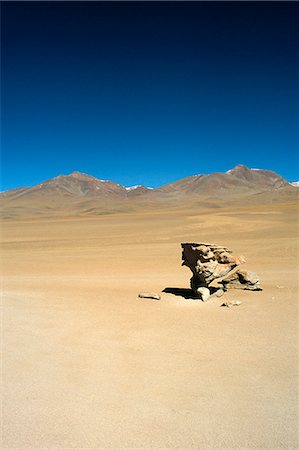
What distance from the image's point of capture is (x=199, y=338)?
296 inches

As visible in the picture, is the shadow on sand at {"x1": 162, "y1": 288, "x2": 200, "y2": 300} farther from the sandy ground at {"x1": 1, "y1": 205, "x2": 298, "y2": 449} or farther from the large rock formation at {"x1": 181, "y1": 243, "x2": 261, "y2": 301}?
the sandy ground at {"x1": 1, "y1": 205, "x2": 298, "y2": 449}

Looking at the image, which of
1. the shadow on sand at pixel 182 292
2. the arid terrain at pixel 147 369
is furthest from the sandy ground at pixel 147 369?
the shadow on sand at pixel 182 292

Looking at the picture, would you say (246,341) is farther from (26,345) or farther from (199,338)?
(26,345)

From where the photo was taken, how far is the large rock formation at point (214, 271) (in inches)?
428

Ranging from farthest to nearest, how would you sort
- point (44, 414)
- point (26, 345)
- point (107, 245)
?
point (107, 245) < point (26, 345) < point (44, 414)

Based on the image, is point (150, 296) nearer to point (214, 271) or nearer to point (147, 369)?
point (214, 271)

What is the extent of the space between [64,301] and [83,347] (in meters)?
4.12

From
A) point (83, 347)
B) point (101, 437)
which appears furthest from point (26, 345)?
point (101, 437)

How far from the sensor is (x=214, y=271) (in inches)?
429

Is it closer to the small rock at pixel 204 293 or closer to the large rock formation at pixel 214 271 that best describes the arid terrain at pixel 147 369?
the small rock at pixel 204 293

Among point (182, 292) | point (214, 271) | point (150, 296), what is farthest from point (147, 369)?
point (182, 292)

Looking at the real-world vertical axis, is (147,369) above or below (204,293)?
below

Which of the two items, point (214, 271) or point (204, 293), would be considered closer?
point (204, 293)

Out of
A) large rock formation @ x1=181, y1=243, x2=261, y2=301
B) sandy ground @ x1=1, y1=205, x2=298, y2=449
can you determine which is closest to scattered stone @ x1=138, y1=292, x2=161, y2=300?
sandy ground @ x1=1, y1=205, x2=298, y2=449
